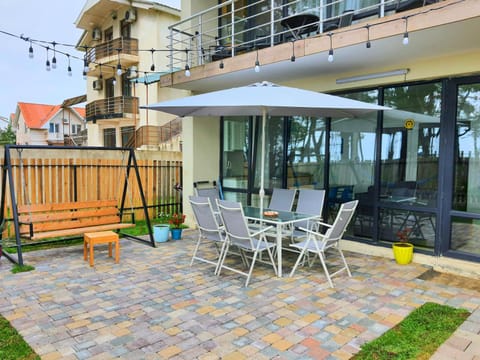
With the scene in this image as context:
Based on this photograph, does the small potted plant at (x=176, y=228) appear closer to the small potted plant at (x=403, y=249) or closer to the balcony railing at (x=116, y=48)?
the small potted plant at (x=403, y=249)

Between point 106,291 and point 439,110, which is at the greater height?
point 439,110

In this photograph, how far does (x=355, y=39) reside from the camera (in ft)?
14.6

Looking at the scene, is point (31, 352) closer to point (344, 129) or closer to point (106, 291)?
point (106, 291)

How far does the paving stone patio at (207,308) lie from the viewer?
279 centimetres

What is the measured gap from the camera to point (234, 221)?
426 centimetres

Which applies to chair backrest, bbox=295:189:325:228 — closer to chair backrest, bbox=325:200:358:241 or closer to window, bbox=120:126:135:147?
chair backrest, bbox=325:200:358:241

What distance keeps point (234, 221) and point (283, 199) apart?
81.0 inches

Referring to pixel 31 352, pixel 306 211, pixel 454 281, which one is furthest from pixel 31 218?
pixel 454 281

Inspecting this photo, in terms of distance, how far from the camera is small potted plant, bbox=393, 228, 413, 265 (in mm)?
5074

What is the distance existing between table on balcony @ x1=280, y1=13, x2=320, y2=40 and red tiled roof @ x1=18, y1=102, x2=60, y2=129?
33043 millimetres

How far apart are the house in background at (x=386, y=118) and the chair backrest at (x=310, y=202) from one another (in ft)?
2.09

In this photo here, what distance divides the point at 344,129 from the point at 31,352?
5.29 m

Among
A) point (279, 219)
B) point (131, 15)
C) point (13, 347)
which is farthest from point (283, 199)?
point (131, 15)

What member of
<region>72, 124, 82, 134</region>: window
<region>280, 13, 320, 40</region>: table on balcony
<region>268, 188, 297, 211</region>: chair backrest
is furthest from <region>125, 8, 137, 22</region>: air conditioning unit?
<region>72, 124, 82, 134</region>: window
